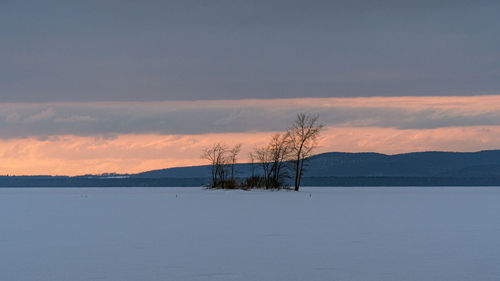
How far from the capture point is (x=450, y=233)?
29.0m

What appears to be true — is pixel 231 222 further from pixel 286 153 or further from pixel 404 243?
pixel 286 153

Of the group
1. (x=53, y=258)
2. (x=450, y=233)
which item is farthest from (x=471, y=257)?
(x=53, y=258)

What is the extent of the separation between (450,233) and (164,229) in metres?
11.7

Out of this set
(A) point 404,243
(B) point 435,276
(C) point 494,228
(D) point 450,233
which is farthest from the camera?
(C) point 494,228

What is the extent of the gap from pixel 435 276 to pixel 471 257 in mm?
3802

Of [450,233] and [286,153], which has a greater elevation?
[286,153]

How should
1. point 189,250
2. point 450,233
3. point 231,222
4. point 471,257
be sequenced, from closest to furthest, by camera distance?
point 471,257
point 189,250
point 450,233
point 231,222

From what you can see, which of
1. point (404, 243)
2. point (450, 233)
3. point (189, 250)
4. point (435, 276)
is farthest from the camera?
point (450, 233)

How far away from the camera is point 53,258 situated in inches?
848

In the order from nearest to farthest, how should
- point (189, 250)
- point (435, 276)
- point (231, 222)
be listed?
point (435, 276) < point (189, 250) < point (231, 222)

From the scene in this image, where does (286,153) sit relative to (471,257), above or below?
above

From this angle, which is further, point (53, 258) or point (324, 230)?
point (324, 230)

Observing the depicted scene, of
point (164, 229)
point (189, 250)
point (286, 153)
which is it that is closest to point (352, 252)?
point (189, 250)

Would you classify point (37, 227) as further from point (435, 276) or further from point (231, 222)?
point (435, 276)
